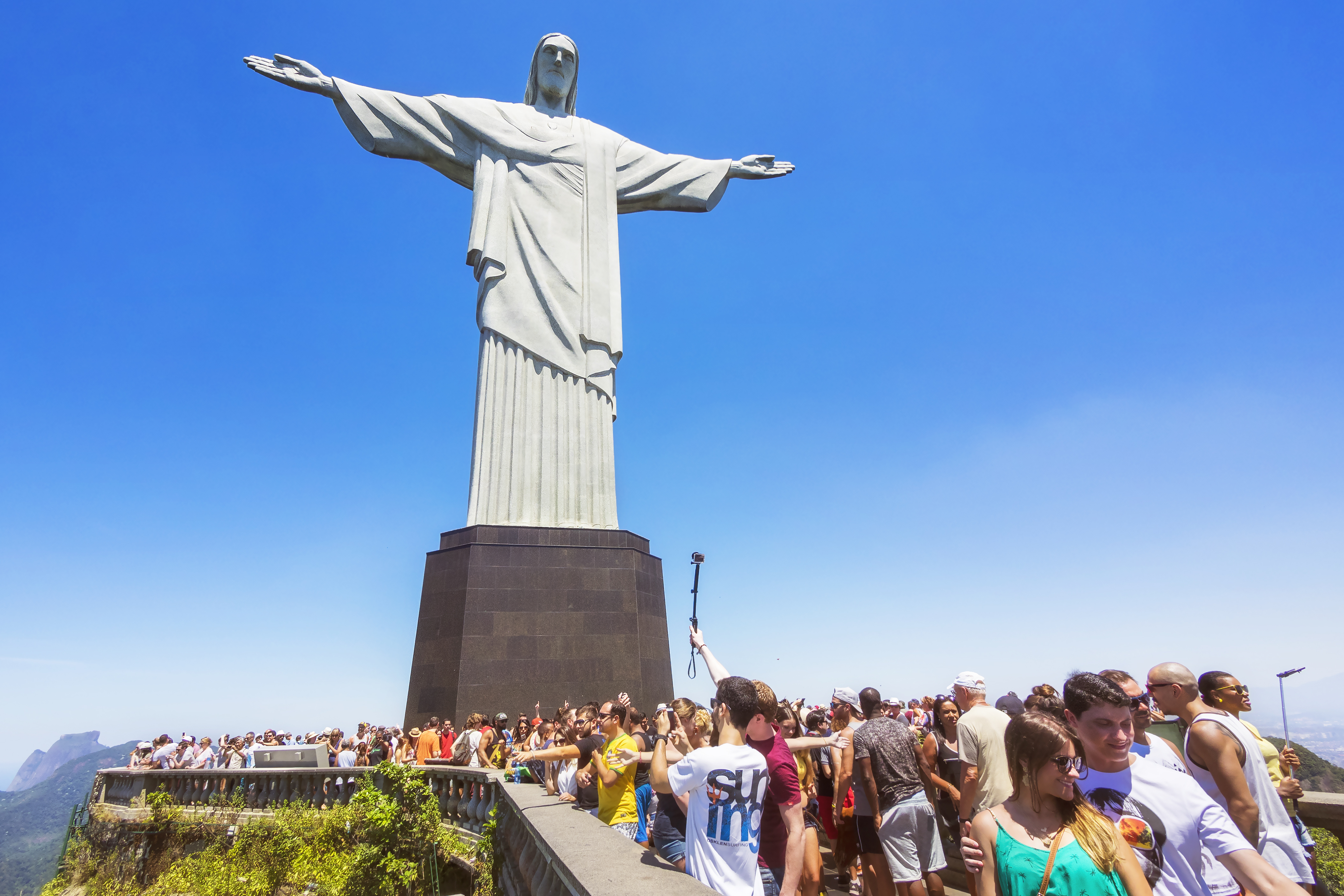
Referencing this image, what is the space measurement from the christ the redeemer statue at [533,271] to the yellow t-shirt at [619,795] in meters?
8.73

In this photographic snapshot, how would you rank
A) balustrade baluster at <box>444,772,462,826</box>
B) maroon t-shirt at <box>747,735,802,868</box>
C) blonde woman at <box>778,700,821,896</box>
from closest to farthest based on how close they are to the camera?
maroon t-shirt at <box>747,735,802,868</box>, blonde woman at <box>778,700,821,896</box>, balustrade baluster at <box>444,772,462,826</box>

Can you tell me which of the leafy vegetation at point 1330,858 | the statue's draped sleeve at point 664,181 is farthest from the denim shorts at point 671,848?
the statue's draped sleeve at point 664,181

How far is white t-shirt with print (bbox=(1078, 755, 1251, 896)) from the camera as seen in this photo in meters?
2.52

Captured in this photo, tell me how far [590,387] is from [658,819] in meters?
11.3

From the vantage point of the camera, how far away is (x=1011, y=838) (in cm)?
241

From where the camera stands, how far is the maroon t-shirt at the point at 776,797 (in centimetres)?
379

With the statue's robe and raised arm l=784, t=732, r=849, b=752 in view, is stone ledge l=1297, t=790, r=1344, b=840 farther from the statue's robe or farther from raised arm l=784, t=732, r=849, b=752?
the statue's robe

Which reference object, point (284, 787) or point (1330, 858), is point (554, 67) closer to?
Result: point (284, 787)

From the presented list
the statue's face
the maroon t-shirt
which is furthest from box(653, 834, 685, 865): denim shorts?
the statue's face

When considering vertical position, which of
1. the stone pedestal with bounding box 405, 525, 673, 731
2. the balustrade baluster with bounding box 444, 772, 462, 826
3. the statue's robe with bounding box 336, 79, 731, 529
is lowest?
the balustrade baluster with bounding box 444, 772, 462, 826

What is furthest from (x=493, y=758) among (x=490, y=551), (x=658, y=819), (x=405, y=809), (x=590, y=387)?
(x=590, y=387)

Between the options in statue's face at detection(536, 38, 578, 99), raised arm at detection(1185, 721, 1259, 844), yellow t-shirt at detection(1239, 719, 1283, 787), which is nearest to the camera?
raised arm at detection(1185, 721, 1259, 844)

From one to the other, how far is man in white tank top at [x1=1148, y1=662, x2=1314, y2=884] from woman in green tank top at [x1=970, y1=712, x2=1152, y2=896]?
1.18m

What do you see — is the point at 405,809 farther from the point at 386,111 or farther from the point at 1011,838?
the point at 386,111
